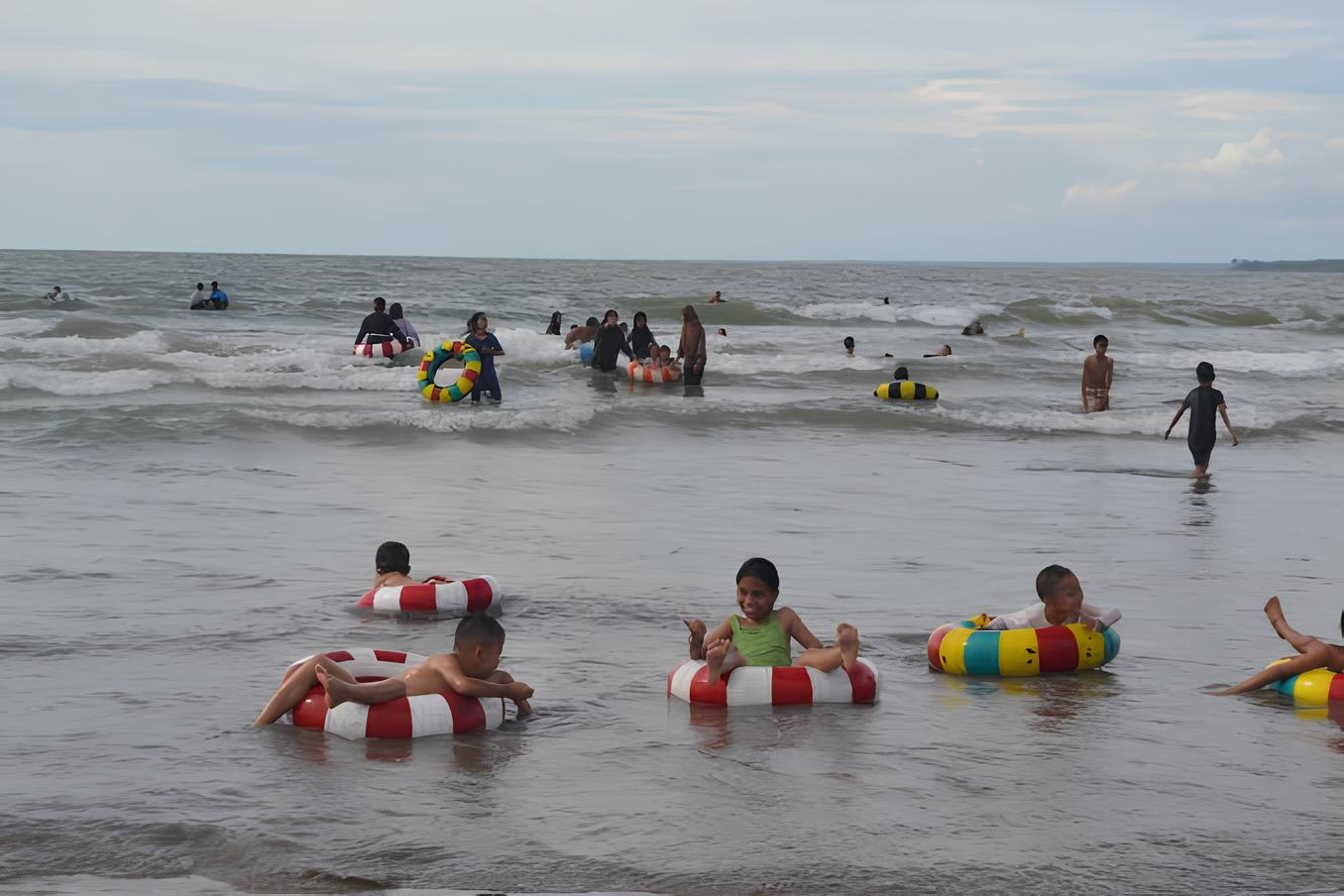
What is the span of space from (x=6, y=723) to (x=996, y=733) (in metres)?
4.26

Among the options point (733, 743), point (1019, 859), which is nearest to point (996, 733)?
point (733, 743)

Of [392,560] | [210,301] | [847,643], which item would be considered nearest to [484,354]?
[392,560]

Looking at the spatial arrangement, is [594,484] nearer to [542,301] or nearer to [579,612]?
[579,612]

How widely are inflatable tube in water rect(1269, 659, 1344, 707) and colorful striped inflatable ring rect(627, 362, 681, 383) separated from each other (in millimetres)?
17804

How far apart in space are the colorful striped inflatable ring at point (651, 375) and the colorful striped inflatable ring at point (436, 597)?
15.9 m

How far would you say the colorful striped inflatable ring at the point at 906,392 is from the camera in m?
22.8

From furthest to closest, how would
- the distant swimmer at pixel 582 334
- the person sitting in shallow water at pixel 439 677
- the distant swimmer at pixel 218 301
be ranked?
the distant swimmer at pixel 218 301 < the distant swimmer at pixel 582 334 < the person sitting in shallow water at pixel 439 677

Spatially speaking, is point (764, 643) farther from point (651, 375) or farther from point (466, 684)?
point (651, 375)

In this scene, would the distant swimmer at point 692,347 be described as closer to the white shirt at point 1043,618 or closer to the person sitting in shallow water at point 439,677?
the white shirt at point 1043,618

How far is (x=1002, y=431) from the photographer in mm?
20312

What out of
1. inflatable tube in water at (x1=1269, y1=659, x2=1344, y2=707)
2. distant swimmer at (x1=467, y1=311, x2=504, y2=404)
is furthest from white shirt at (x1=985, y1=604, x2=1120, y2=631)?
distant swimmer at (x1=467, y1=311, x2=504, y2=404)

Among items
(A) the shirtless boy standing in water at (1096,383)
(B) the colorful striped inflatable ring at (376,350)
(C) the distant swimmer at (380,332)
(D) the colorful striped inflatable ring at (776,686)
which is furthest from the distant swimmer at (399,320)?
(D) the colorful striped inflatable ring at (776,686)

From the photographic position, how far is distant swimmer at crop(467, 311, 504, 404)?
20938 millimetres

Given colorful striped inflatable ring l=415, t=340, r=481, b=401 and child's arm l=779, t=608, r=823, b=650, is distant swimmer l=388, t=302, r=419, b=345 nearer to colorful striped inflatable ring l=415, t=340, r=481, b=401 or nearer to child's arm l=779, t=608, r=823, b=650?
colorful striped inflatable ring l=415, t=340, r=481, b=401
